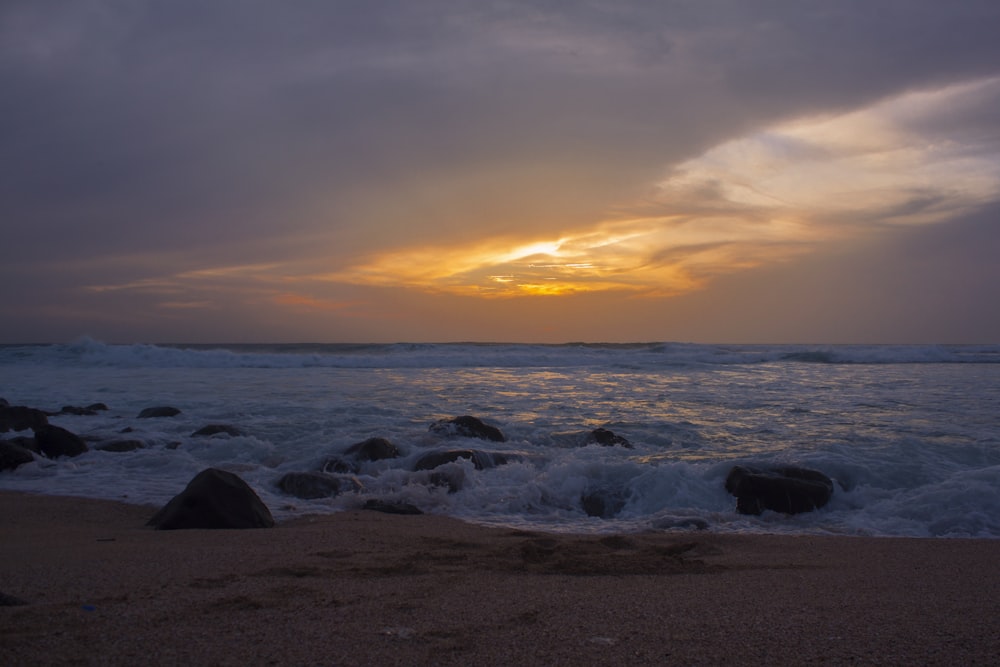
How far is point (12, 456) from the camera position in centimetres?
939

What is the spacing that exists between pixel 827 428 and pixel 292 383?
15.5 meters

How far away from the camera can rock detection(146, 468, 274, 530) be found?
631 centimetres

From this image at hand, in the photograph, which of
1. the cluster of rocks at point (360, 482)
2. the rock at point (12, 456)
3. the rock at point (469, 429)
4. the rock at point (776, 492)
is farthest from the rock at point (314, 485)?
the rock at point (776, 492)

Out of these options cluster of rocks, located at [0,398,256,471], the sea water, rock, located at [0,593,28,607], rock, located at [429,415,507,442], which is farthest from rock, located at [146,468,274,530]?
rock, located at [429,415,507,442]

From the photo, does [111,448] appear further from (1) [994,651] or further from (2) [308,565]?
(1) [994,651]

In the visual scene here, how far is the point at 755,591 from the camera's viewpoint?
4.35 metres

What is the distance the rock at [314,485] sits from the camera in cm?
812

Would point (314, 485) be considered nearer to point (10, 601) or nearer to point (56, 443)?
point (10, 601)

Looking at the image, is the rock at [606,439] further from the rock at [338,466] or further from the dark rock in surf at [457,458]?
the rock at [338,466]

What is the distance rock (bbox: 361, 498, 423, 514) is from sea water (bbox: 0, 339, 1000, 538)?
0.55ft

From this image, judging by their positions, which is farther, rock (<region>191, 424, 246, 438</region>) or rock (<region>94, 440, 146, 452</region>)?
rock (<region>191, 424, 246, 438</region>)

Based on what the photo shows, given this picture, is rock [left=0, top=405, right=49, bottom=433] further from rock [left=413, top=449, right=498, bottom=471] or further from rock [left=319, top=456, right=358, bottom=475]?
rock [left=413, top=449, right=498, bottom=471]

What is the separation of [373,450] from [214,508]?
12.0ft

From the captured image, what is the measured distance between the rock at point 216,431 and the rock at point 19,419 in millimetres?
3386
